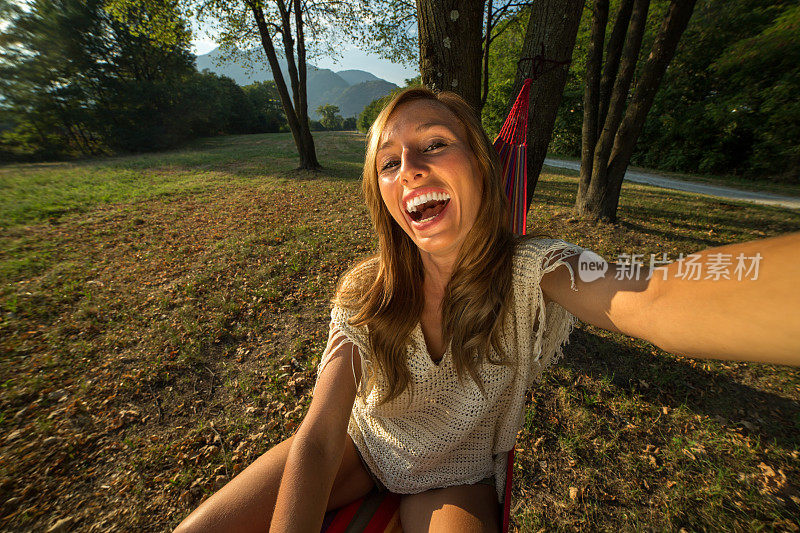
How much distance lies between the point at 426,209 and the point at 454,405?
102 cm

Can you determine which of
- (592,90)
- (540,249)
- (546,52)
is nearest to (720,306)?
(540,249)

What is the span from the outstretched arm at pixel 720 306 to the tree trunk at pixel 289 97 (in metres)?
13.5

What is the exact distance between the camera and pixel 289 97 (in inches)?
500

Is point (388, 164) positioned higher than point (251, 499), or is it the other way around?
point (388, 164)

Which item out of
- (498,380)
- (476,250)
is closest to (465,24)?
(476,250)

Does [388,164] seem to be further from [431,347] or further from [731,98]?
[731,98]

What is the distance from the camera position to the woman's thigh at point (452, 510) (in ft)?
4.60

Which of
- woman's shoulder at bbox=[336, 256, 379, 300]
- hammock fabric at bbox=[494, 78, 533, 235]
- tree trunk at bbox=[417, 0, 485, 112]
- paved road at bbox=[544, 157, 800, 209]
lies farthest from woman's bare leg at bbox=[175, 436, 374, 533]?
paved road at bbox=[544, 157, 800, 209]

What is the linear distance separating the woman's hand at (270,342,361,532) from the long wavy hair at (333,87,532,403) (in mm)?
155

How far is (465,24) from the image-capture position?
7.75 ft

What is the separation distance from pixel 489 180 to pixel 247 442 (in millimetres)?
3044

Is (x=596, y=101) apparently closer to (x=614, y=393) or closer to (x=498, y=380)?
(x=614, y=393)

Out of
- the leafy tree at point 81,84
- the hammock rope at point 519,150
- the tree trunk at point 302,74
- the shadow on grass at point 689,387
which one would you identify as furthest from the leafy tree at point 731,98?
the leafy tree at point 81,84

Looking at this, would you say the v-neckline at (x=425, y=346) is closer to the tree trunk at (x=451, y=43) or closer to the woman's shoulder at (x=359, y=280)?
the woman's shoulder at (x=359, y=280)
